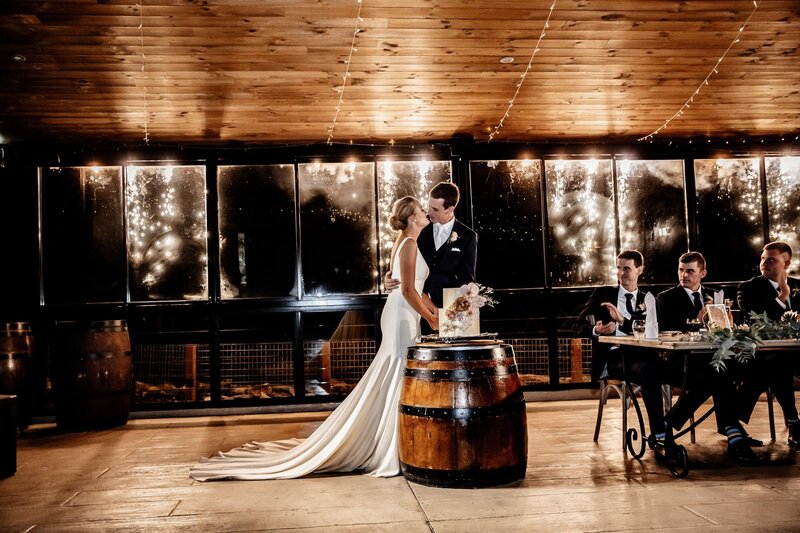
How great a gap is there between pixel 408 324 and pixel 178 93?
3.29 metres

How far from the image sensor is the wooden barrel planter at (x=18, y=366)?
576 cm

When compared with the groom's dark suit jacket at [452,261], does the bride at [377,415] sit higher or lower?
lower

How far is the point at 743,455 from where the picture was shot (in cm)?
390

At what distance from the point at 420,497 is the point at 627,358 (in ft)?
5.88

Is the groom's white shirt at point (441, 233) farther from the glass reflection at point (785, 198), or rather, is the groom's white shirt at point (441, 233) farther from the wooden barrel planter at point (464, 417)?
the glass reflection at point (785, 198)

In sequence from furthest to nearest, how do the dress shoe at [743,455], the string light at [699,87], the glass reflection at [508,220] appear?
the glass reflection at [508,220] < the string light at [699,87] < the dress shoe at [743,455]

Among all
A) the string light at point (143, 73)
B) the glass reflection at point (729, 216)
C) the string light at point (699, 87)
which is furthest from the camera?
the glass reflection at point (729, 216)

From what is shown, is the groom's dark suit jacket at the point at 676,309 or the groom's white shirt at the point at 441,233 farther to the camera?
the groom's dark suit jacket at the point at 676,309

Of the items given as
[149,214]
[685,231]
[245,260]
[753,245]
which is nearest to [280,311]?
[245,260]

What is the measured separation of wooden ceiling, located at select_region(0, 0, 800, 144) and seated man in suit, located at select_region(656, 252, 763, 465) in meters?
2.13

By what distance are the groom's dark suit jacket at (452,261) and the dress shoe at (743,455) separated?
1.89 metres

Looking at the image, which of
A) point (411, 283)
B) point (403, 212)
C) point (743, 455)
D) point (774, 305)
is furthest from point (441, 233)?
point (774, 305)

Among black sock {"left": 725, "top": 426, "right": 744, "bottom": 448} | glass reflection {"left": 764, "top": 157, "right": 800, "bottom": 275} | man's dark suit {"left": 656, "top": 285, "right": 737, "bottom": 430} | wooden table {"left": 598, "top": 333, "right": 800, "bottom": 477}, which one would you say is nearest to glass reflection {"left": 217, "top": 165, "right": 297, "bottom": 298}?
man's dark suit {"left": 656, "top": 285, "right": 737, "bottom": 430}

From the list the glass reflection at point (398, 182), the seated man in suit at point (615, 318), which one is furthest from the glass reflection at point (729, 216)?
the seated man in suit at point (615, 318)
